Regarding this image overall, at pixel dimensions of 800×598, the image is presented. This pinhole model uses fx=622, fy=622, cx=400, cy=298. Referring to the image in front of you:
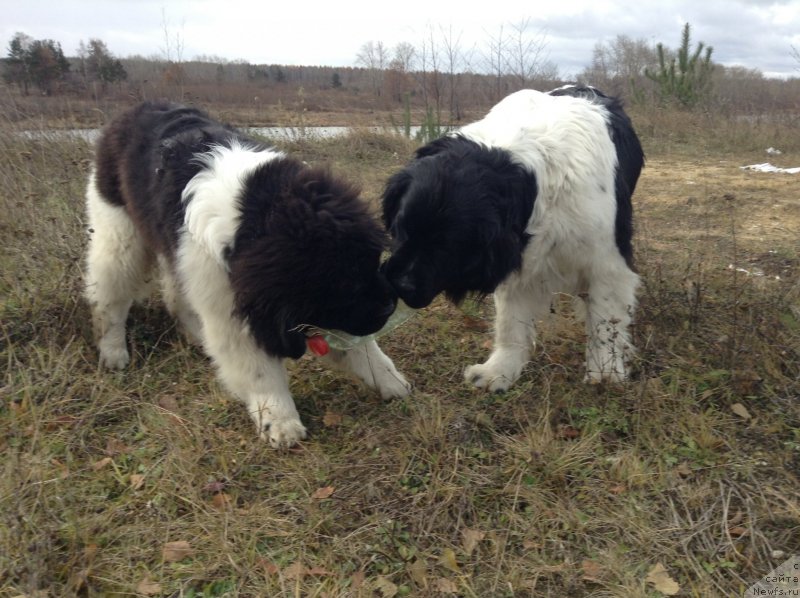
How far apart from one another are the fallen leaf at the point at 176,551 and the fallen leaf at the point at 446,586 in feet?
3.32

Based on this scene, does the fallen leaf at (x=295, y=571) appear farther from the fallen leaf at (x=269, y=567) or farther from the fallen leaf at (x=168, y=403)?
the fallen leaf at (x=168, y=403)

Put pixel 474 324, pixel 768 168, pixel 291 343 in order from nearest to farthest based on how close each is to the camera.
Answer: pixel 291 343
pixel 474 324
pixel 768 168

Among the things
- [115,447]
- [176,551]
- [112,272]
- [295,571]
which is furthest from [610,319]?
[112,272]

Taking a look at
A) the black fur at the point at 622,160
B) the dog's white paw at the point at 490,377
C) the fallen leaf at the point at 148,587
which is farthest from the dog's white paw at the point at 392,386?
the fallen leaf at the point at 148,587

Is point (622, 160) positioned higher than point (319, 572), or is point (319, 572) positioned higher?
point (622, 160)

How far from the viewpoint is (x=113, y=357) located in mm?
4082

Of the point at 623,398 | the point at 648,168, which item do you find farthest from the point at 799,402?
→ the point at 648,168

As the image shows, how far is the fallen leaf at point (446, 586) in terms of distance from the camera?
2291mm

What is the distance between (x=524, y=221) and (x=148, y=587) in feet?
7.52

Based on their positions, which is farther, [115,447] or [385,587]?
[115,447]

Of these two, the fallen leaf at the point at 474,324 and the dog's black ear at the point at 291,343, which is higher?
the dog's black ear at the point at 291,343

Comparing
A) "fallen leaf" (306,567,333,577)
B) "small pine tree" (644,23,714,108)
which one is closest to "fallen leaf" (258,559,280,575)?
"fallen leaf" (306,567,333,577)

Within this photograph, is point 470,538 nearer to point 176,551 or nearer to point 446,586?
point 446,586

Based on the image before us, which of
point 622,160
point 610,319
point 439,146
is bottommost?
point 610,319
